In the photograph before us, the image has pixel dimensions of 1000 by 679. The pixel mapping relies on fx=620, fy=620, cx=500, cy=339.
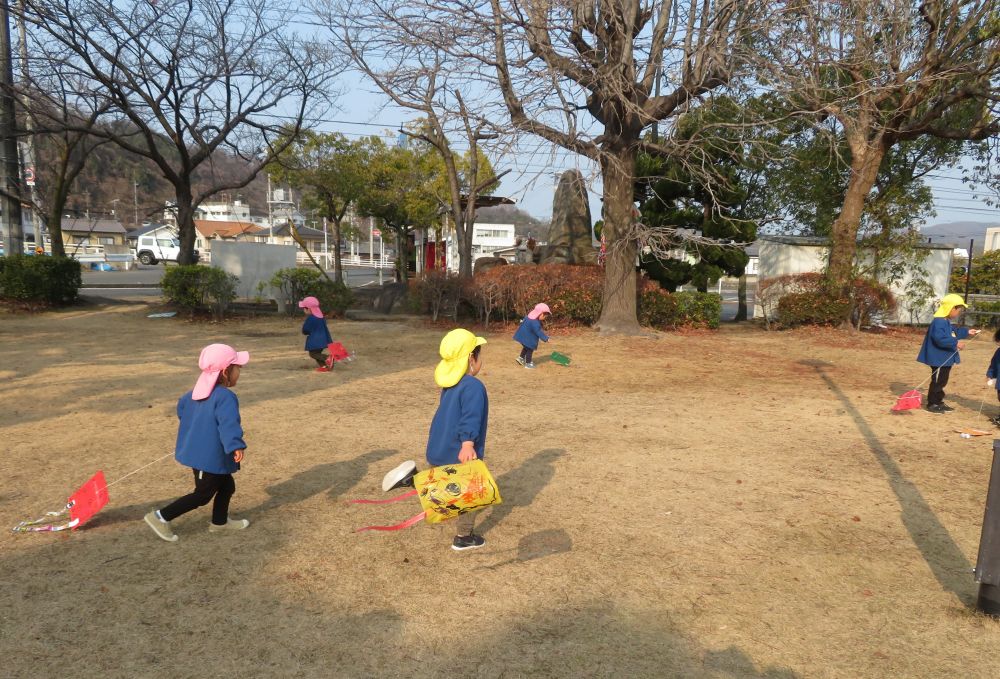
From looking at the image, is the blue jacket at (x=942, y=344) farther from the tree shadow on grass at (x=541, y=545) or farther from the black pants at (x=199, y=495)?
the black pants at (x=199, y=495)

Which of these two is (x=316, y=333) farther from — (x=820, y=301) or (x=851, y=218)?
(x=851, y=218)

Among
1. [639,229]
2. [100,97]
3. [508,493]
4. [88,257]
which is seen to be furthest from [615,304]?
[88,257]

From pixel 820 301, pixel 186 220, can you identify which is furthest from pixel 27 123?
pixel 820 301

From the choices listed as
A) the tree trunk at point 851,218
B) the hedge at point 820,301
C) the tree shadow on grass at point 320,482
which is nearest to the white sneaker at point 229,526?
the tree shadow on grass at point 320,482

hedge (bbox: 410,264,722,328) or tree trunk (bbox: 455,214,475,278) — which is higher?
tree trunk (bbox: 455,214,475,278)

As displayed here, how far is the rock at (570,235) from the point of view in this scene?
1830 cm

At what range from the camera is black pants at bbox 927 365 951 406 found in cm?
740

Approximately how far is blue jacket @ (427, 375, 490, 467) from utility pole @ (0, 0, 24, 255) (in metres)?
16.0

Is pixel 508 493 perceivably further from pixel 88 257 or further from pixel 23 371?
pixel 88 257

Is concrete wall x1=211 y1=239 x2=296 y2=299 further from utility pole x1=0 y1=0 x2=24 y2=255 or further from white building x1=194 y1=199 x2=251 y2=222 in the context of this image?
white building x1=194 y1=199 x2=251 y2=222

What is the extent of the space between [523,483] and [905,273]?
16250 mm

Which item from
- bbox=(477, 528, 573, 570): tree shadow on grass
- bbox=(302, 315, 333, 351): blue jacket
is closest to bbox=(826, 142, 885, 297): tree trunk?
bbox=(302, 315, 333, 351): blue jacket

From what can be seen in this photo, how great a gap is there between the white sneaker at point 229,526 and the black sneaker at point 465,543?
1.38m

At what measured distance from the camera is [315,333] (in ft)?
29.4
